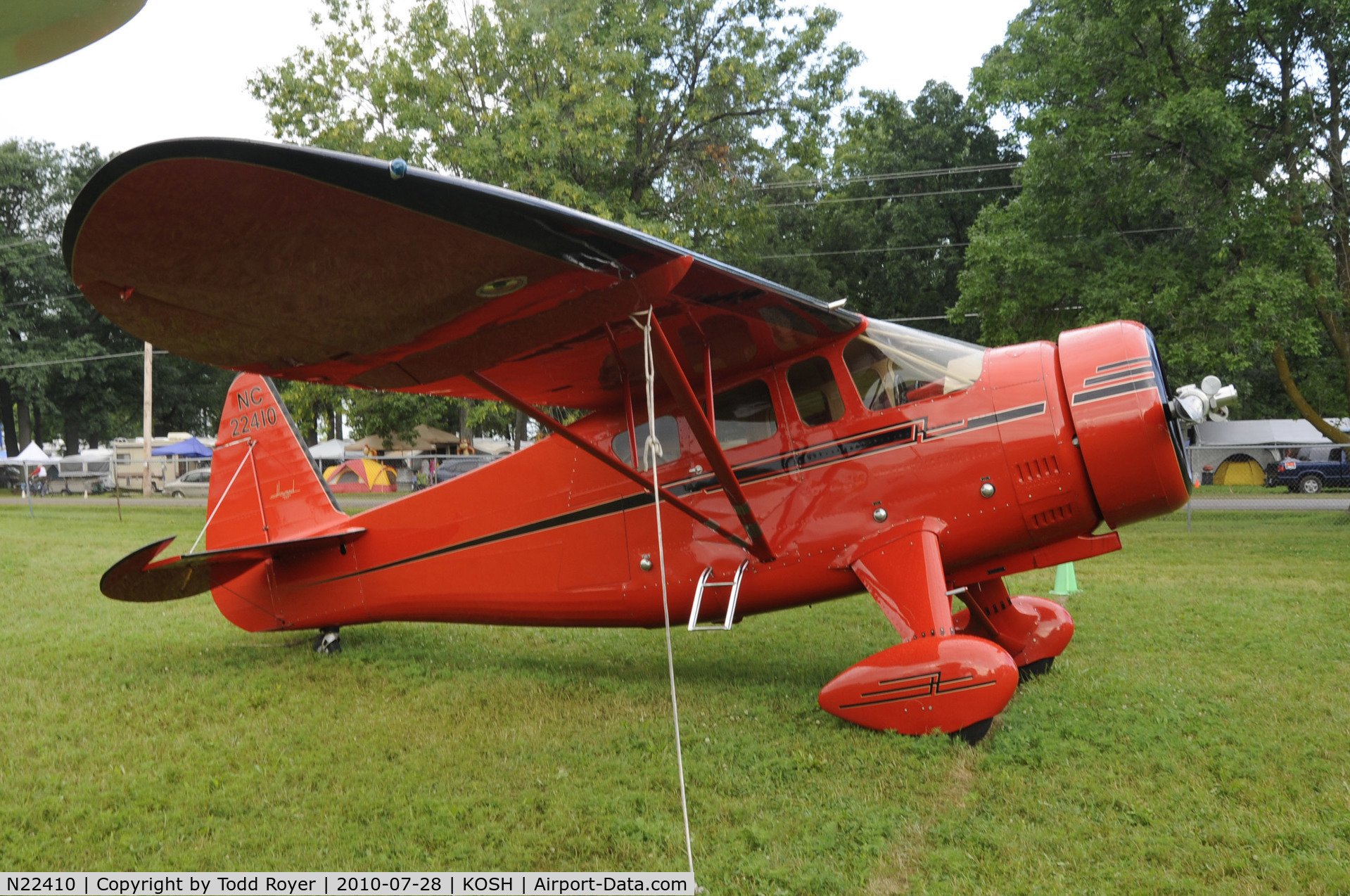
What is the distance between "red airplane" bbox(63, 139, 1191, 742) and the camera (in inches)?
126

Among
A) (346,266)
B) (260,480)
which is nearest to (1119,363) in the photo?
(346,266)

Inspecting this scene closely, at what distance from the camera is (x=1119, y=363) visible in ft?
17.2

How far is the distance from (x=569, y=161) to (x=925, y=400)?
52.9ft

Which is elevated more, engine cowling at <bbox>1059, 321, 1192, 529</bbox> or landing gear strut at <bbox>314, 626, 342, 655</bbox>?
engine cowling at <bbox>1059, 321, 1192, 529</bbox>

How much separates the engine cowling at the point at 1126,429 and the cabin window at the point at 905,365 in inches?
26.4

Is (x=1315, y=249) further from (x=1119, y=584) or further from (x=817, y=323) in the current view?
(x=817, y=323)

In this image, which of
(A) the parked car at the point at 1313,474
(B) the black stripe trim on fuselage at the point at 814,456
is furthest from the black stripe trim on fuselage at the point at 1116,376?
(A) the parked car at the point at 1313,474

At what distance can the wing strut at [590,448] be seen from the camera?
15.5 feet

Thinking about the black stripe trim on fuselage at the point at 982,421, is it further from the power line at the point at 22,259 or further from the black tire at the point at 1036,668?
the power line at the point at 22,259

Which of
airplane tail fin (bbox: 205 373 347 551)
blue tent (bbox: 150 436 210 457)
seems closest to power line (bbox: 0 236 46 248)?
blue tent (bbox: 150 436 210 457)

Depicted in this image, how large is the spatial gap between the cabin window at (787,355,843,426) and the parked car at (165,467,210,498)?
3618 cm

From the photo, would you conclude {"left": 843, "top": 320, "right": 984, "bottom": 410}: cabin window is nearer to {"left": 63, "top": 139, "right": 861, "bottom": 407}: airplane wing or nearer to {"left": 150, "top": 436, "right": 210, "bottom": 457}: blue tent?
{"left": 63, "top": 139, "right": 861, "bottom": 407}: airplane wing

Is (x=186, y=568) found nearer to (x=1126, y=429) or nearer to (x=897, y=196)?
(x=1126, y=429)

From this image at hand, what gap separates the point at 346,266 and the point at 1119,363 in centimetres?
448
